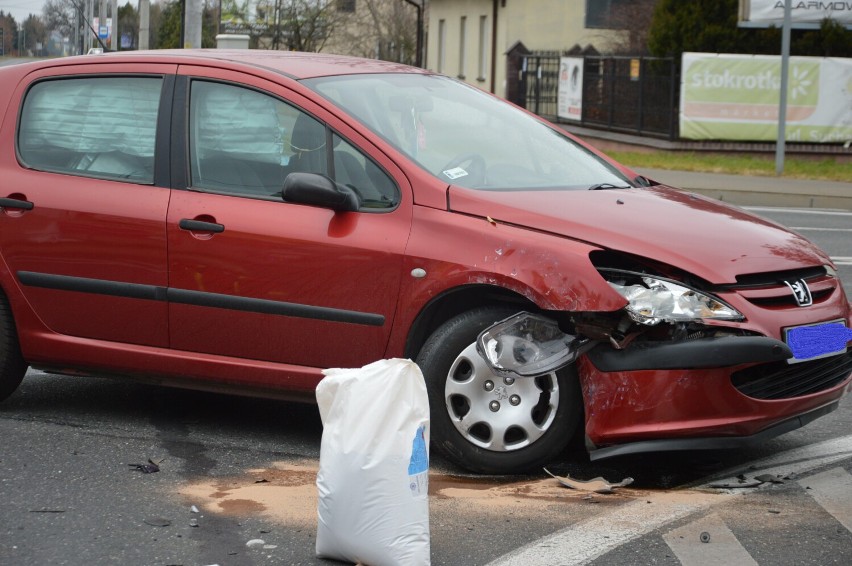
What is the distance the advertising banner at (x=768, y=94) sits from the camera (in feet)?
74.1

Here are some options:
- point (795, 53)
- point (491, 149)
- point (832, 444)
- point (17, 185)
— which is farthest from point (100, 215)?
point (795, 53)

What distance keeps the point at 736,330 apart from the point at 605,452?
0.63 meters

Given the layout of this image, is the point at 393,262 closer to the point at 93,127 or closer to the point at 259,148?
the point at 259,148

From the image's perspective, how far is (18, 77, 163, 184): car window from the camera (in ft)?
18.7

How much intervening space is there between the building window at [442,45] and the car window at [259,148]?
141ft

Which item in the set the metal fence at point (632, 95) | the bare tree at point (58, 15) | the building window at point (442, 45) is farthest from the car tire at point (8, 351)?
the building window at point (442, 45)

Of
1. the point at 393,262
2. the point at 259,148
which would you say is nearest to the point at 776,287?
the point at 393,262

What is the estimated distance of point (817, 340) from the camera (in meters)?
4.89

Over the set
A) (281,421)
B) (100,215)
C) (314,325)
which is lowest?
(281,421)

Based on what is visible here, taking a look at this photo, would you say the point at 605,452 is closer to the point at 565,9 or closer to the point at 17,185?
the point at 17,185

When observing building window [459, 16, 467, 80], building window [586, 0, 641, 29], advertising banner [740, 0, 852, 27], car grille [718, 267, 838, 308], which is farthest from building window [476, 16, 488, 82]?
car grille [718, 267, 838, 308]

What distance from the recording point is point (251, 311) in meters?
5.32

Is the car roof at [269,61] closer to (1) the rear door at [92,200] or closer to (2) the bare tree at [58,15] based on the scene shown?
(1) the rear door at [92,200]

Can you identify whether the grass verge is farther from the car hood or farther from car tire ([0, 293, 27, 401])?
car tire ([0, 293, 27, 401])
